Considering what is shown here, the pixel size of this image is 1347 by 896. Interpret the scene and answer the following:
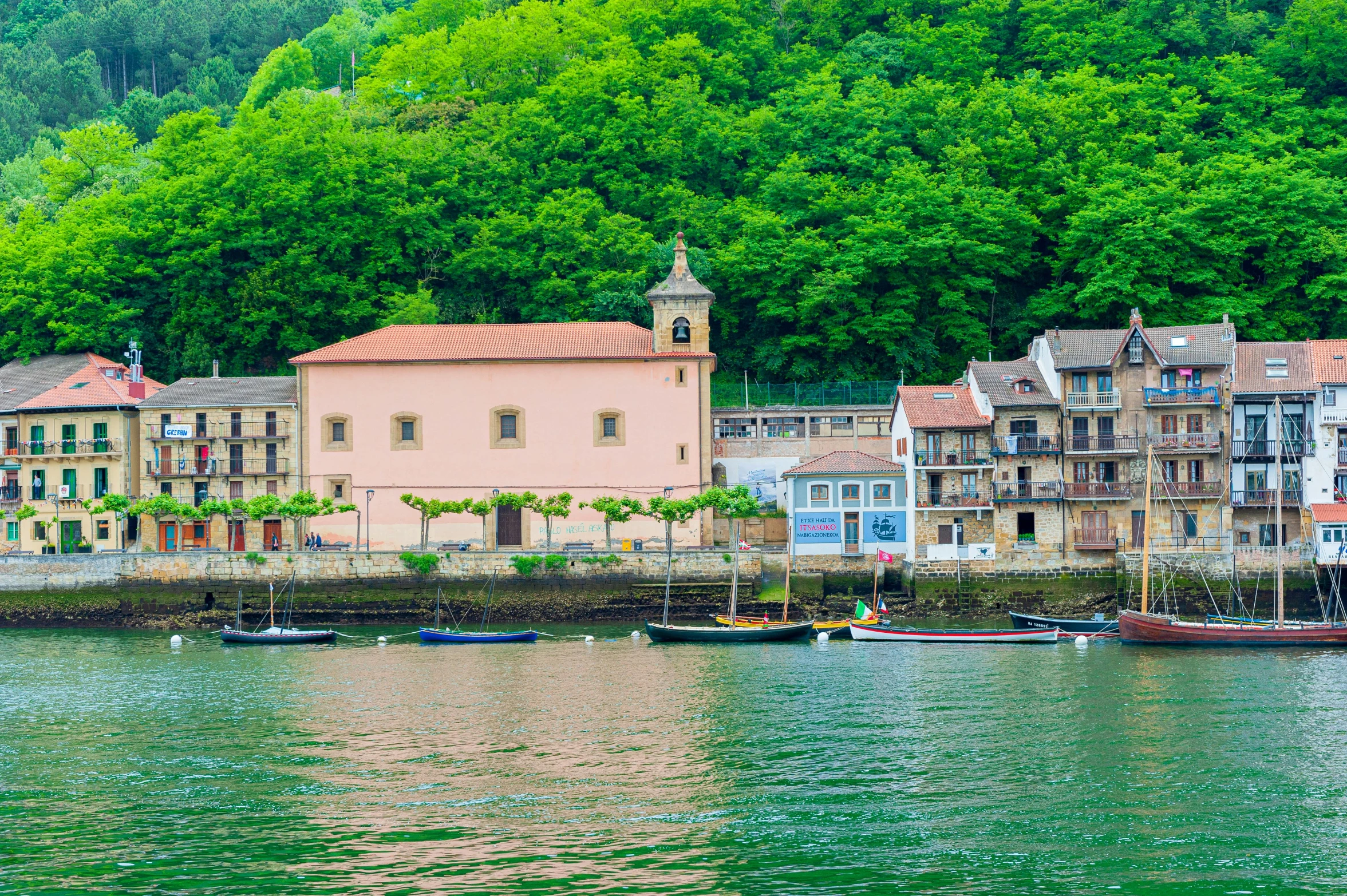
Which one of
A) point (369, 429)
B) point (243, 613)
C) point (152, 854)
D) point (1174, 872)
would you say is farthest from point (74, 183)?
point (1174, 872)

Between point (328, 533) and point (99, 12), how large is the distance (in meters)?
122

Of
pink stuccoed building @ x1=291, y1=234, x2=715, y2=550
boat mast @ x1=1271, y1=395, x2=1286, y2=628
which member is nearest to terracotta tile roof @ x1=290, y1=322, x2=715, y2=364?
pink stuccoed building @ x1=291, y1=234, x2=715, y2=550

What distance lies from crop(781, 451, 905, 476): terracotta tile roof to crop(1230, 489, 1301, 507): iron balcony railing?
566 inches

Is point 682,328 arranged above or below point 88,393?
above

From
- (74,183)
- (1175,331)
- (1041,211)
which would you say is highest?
(74,183)

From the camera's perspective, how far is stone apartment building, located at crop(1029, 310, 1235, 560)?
2458 inches

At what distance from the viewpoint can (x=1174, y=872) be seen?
2391 centimetres

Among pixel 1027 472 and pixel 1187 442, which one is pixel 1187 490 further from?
pixel 1027 472

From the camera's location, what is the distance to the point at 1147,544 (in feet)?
186

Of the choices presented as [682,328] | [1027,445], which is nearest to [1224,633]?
[1027,445]

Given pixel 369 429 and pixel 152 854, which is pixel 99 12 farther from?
pixel 152 854

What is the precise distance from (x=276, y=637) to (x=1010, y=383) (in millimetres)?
33577

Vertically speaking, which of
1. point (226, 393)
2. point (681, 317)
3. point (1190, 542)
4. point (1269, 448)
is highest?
point (681, 317)

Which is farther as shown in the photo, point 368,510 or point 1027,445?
point 368,510
